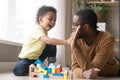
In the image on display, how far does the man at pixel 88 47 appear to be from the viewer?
138 cm

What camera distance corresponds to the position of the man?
1.38 m

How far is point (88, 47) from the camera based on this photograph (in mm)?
1482

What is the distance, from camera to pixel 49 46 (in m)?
1.87

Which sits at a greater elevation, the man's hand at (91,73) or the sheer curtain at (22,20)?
the sheer curtain at (22,20)

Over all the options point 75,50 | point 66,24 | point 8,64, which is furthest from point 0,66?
point 66,24

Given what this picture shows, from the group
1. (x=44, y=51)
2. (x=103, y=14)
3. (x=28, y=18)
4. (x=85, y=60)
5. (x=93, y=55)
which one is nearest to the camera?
(x=85, y=60)

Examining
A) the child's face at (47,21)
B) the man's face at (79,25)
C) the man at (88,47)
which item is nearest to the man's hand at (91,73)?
the man at (88,47)

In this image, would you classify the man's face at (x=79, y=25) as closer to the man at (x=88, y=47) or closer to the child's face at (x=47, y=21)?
the man at (x=88, y=47)

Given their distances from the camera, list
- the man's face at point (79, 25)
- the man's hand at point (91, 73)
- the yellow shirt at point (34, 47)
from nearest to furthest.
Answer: the man's hand at point (91, 73), the man's face at point (79, 25), the yellow shirt at point (34, 47)

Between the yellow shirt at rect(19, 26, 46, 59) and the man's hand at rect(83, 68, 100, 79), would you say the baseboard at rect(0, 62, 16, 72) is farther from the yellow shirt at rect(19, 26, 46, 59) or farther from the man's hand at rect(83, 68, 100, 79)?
the man's hand at rect(83, 68, 100, 79)

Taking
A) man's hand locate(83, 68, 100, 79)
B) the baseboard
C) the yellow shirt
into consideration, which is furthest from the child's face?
man's hand locate(83, 68, 100, 79)

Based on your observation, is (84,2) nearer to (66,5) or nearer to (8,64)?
(66,5)

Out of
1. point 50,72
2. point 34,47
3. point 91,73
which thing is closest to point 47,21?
point 34,47

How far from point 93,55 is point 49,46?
46 centimetres
